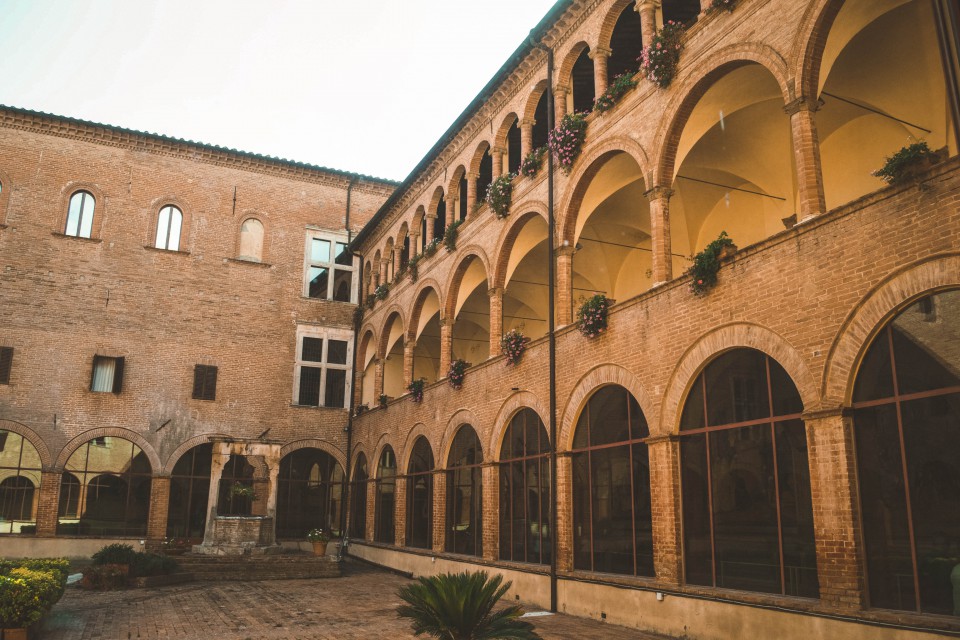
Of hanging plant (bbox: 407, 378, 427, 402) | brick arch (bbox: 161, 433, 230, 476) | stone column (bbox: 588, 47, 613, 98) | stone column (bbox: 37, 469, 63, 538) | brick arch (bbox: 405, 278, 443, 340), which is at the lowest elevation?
stone column (bbox: 37, 469, 63, 538)

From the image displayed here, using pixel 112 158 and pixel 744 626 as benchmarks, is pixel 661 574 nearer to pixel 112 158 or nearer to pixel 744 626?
pixel 744 626

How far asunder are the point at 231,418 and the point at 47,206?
932 cm

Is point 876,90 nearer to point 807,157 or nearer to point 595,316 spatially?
point 807,157

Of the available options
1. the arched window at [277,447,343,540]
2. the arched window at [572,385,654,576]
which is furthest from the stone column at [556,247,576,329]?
the arched window at [277,447,343,540]

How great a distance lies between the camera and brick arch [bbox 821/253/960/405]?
7910 mm

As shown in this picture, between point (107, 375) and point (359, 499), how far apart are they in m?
9.36

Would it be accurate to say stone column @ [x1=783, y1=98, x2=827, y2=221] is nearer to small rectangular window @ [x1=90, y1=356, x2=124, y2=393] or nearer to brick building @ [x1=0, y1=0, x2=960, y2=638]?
brick building @ [x1=0, y1=0, x2=960, y2=638]

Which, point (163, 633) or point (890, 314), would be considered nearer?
point (890, 314)

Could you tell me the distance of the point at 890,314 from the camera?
8.45 metres

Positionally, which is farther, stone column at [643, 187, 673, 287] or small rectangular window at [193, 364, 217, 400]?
small rectangular window at [193, 364, 217, 400]

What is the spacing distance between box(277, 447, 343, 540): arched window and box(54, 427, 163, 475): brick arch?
4246 millimetres

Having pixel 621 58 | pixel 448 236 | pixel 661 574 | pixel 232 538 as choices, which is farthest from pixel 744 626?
pixel 232 538

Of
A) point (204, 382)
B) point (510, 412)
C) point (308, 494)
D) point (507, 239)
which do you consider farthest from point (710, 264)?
point (308, 494)

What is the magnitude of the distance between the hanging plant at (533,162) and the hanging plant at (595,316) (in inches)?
164
